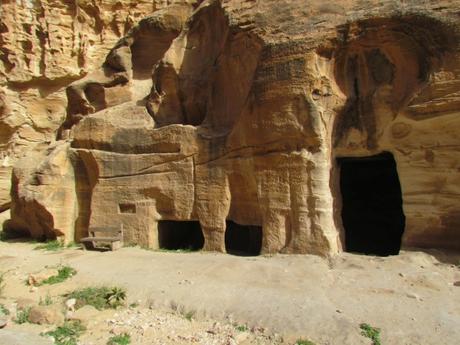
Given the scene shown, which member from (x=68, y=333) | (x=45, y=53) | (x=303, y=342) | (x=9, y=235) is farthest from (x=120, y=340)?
(x=45, y=53)

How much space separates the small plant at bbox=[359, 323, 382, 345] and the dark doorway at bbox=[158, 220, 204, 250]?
509cm

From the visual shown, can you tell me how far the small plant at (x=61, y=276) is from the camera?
22.1ft

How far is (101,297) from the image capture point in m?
5.74

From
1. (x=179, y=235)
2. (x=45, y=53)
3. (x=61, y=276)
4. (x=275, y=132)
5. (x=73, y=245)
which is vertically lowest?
(x=61, y=276)

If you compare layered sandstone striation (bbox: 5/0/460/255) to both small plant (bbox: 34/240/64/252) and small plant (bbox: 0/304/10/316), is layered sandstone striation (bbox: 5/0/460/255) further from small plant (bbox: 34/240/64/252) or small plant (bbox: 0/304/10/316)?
small plant (bbox: 0/304/10/316)

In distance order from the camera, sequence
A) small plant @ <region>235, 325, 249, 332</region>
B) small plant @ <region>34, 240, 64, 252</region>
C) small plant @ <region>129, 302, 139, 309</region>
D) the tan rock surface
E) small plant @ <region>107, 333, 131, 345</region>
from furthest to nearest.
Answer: the tan rock surface < small plant @ <region>34, 240, 64, 252</region> < small plant @ <region>129, 302, 139, 309</region> < small plant @ <region>235, 325, 249, 332</region> < small plant @ <region>107, 333, 131, 345</region>

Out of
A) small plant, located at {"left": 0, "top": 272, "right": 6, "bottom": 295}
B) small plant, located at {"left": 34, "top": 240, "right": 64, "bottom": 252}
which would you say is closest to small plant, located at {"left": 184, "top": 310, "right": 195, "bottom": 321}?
small plant, located at {"left": 0, "top": 272, "right": 6, "bottom": 295}

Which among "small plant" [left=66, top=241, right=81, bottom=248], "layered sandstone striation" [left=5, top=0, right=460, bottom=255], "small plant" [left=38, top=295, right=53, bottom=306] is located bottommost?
"small plant" [left=38, top=295, right=53, bottom=306]

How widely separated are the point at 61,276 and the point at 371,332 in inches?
208

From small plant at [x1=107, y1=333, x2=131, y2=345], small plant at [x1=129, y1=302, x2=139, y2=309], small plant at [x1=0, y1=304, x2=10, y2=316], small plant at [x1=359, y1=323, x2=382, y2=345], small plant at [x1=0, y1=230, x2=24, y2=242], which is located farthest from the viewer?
small plant at [x1=0, y1=230, x2=24, y2=242]

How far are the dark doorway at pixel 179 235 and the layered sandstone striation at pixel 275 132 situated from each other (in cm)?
36

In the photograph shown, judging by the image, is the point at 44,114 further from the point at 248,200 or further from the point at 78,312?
the point at 78,312

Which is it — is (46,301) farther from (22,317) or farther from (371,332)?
(371,332)

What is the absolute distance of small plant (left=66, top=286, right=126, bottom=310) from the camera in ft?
18.3
